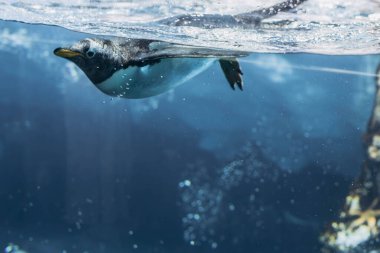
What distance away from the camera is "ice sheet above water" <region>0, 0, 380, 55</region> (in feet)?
14.4

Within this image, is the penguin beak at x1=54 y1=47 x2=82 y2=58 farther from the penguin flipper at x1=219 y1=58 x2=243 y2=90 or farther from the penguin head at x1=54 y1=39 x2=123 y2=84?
the penguin flipper at x1=219 y1=58 x2=243 y2=90

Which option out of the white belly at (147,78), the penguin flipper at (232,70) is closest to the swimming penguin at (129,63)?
the white belly at (147,78)

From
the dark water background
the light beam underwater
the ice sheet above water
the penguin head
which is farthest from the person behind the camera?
the dark water background

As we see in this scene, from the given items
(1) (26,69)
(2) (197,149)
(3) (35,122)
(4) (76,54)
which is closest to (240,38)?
(4) (76,54)

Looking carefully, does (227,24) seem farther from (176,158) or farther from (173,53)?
(176,158)

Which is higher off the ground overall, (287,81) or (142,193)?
(287,81)

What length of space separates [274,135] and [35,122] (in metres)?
7.91

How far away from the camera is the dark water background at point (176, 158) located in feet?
44.1

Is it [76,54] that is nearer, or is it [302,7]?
[76,54]

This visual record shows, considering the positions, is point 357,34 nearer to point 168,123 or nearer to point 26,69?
point 168,123

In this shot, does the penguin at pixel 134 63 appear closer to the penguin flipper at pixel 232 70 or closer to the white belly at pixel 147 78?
the white belly at pixel 147 78

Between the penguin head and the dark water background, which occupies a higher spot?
the penguin head

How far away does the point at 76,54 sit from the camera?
A: 11.5 ft

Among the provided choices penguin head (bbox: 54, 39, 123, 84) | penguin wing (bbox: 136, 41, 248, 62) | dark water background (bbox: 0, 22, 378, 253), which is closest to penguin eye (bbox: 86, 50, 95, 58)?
penguin head (bbox: 54, 39, 123, 84)
